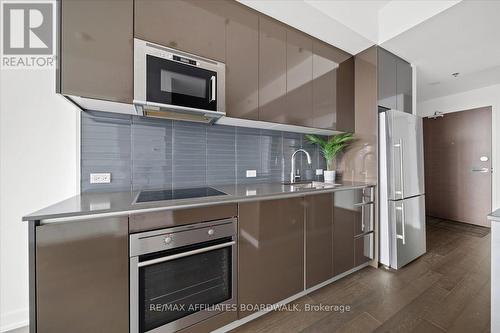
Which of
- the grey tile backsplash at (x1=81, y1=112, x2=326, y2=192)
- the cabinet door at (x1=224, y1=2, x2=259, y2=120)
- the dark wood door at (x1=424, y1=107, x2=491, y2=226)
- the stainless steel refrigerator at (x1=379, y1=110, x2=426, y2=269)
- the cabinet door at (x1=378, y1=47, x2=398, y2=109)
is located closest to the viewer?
the grey tile backsplash at (x1=81, y1=112, x2=326, y2=192)

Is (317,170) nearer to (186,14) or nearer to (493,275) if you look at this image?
(493,275)

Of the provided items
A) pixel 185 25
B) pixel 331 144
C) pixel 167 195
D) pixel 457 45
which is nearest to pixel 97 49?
pixel 185 25

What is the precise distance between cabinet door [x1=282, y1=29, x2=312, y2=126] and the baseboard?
2.48m

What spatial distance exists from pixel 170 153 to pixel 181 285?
100 cm

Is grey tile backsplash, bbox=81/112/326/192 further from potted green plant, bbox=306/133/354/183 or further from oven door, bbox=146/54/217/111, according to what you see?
potted green plant, bbox=306/133/354/183

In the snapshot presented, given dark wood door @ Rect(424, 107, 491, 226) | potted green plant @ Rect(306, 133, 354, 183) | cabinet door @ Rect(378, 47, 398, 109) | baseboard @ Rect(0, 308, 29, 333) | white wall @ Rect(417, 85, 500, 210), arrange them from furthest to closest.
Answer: dark wood door @ Rect(424, 107, 491, 226)
white wall @ Rect(417, 85, 500, 210)
potted green plant @ Rect(306, 133, 354, 183)
cabinet door @ Rect(378, 47, 398, 109)
baseboard @ Rect(0, 308, 29, 333)

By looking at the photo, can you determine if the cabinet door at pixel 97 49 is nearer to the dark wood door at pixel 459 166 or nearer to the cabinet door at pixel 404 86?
the cabinet door at pixel 404 86

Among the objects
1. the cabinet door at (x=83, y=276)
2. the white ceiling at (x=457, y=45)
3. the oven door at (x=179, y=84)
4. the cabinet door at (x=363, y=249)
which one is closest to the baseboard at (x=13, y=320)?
the cabinet door at (x=83, y=276)

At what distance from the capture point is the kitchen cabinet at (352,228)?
1848mm

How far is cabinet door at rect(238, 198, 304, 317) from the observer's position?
1.34 m

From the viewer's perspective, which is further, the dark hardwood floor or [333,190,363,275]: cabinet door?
[333,190,363,275]: cabinet door

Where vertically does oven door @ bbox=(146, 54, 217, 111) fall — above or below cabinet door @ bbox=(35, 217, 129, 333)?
above

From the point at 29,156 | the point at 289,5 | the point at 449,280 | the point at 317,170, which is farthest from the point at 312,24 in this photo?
the point at 449,280

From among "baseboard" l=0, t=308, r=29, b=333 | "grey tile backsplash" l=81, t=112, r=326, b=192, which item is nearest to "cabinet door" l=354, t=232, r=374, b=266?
"grey tile backsplash" l=81, t=112, r=326, b=192
